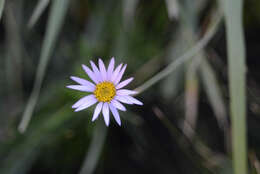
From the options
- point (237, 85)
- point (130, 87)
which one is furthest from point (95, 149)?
point (237, 85)

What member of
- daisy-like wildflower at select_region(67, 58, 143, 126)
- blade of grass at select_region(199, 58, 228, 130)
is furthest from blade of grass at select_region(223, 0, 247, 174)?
blade of grass at select_region(199, 58, 228, 130)

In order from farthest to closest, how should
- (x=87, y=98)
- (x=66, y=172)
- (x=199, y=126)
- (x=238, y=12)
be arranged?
(x=199, y=126) < (x=66, y=172) < (x=238, y=12) < (x=87, y=98)

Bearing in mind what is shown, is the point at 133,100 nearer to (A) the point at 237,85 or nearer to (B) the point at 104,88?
(B) the point at 104,88

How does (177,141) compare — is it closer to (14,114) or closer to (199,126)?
(199,126)

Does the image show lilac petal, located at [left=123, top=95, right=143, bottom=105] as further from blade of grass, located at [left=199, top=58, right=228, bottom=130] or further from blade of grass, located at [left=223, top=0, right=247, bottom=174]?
blade of grass, located at [left=199, top=58, right=228, bottom=130]

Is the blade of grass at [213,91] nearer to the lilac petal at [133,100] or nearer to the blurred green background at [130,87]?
the blurred green background at [130,87]

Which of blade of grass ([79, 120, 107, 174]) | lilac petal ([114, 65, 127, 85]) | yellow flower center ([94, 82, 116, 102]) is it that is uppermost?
blade of grass ([79, 120, 107, 174])

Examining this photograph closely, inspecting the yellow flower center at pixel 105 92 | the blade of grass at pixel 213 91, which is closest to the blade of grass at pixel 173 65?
the yellow flower center at pixel 105 92

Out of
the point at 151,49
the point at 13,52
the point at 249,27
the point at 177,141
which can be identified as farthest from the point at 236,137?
the point at 13,52
